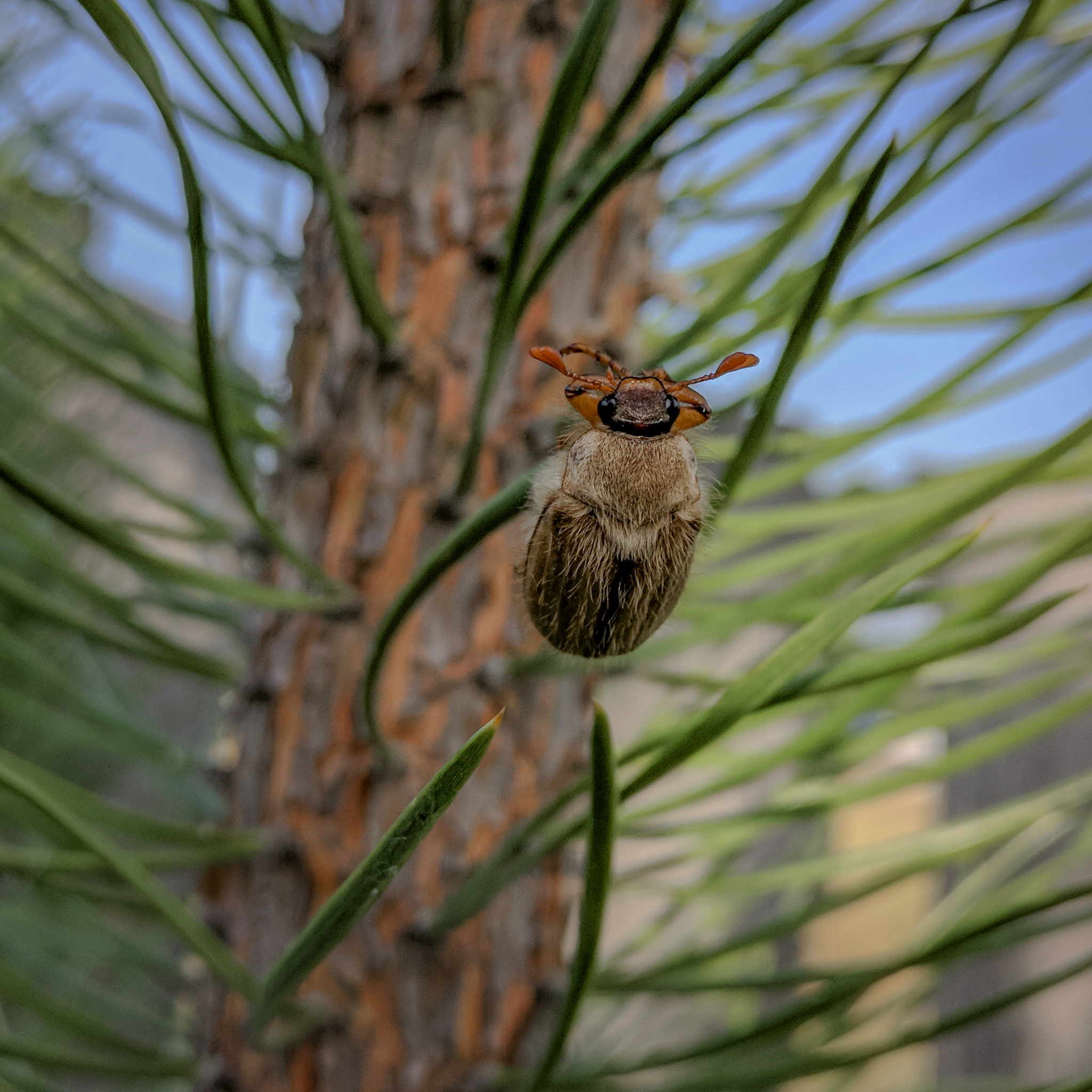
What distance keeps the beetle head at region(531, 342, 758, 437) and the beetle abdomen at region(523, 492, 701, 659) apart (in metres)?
0.02

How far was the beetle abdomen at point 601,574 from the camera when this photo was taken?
7.6 inches

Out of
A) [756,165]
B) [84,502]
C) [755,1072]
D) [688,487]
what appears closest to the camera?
[688,487]

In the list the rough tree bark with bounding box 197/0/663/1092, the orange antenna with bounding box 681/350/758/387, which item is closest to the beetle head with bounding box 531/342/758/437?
the orange antenna with bounding box 681/350/758/387

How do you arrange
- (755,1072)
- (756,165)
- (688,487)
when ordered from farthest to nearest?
(756,165)
(755,1072)
(688,487)

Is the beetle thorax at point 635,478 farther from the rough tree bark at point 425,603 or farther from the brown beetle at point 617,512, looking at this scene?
the rough tree bark at point 425,603

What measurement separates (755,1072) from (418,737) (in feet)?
0.51

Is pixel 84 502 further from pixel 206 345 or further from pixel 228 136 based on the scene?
pixel 206 345

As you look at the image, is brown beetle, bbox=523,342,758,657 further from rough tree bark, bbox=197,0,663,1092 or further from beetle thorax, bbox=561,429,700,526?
rough tree bark, bbox=197,0,663,1092

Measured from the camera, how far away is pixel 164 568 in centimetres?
27

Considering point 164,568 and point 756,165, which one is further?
point 756,165

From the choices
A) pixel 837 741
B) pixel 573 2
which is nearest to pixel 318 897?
pixel 837 741

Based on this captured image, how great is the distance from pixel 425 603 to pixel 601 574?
14 centimetres

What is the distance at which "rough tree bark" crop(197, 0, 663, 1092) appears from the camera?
0.31 meters

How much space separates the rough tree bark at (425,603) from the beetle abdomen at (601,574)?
11 cm
